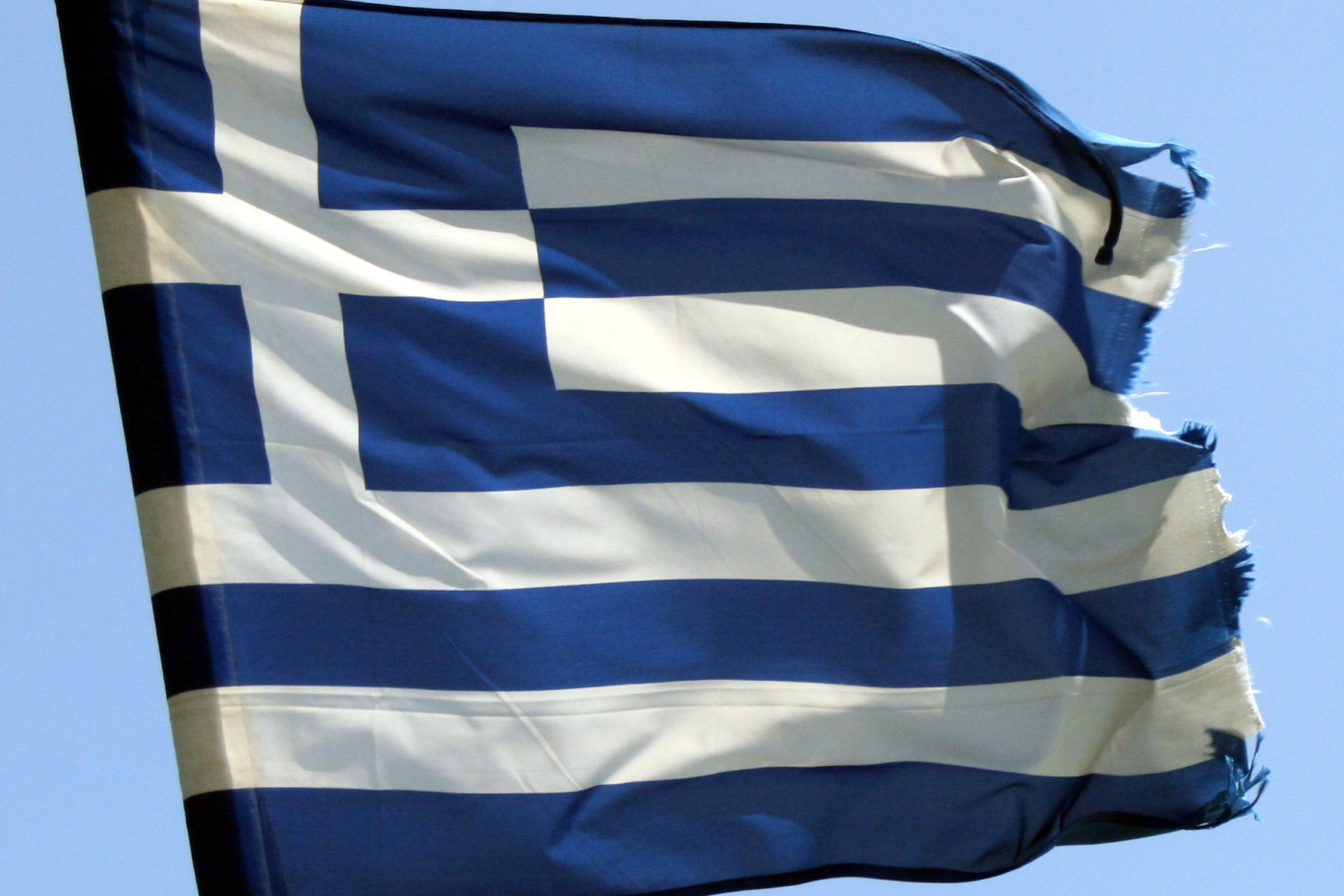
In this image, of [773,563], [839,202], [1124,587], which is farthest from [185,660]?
[1124,587]

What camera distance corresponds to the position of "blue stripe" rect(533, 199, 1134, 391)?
4.93 m

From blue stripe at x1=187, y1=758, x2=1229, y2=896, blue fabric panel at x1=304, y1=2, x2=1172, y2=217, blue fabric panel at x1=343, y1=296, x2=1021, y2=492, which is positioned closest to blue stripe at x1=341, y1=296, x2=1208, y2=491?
blue fabric panel at x1=343, y1=296, x2=1021, y2=492

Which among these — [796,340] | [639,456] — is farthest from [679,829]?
[796,340]

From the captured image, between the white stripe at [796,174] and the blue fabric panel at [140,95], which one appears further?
the white stripe at [796,174]

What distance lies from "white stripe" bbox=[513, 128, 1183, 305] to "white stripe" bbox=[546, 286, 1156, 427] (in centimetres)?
29

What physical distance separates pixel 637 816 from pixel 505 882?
406mm

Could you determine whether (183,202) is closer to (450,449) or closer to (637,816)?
(450,449)

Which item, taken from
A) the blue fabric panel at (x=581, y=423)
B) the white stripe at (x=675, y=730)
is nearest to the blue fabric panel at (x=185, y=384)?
the blue fabric panel at (x=581, y=423)

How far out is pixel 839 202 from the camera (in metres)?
5.09

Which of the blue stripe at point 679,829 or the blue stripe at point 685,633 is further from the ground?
the blue stripe at point 685,633

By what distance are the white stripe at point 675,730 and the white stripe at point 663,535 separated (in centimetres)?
32

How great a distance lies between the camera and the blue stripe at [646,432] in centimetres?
470

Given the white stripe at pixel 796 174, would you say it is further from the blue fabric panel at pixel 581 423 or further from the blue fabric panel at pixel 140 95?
the blue fabric panel at pixel 140 95

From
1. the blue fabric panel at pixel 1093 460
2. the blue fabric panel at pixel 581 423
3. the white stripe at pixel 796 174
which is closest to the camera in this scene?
the blue fabric panel at pixel 581 423
